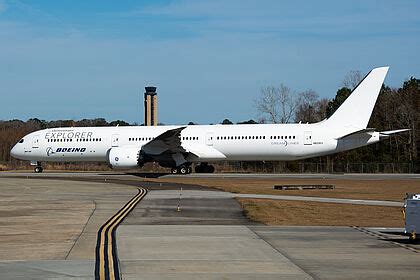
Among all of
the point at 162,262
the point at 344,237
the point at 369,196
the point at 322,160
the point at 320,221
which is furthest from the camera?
the point at 322,160

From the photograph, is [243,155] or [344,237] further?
[243,155]

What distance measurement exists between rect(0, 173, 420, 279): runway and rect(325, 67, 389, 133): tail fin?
28.2 m

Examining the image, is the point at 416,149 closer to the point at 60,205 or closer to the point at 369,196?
the point at 369,196

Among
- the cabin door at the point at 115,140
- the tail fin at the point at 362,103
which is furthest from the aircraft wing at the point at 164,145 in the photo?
the tail fin at the point at 362,103

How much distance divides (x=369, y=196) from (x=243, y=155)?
20.6 metres

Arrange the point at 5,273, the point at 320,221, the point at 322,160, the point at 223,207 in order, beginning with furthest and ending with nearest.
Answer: the point at 322,160 → the point at 223,207 → the point at 320,221 → the point at 5,273

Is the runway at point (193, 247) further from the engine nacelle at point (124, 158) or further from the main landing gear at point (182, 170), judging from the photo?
the main landing gear at point (182, 170)

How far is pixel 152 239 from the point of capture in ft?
47.8

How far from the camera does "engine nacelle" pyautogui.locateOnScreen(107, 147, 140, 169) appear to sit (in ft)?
156

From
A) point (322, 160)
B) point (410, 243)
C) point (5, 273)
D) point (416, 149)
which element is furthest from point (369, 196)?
point (416, 149)

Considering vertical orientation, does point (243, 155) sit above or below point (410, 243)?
above

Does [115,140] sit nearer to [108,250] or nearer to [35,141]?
[35,141]

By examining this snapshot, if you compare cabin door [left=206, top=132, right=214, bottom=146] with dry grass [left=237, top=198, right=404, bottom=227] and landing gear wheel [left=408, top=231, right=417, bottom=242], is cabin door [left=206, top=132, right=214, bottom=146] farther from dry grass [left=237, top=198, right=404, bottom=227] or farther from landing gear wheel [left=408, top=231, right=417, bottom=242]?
landing gear wheel [left=408, top=231, right=417, bottom=242]

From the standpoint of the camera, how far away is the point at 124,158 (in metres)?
47.6
